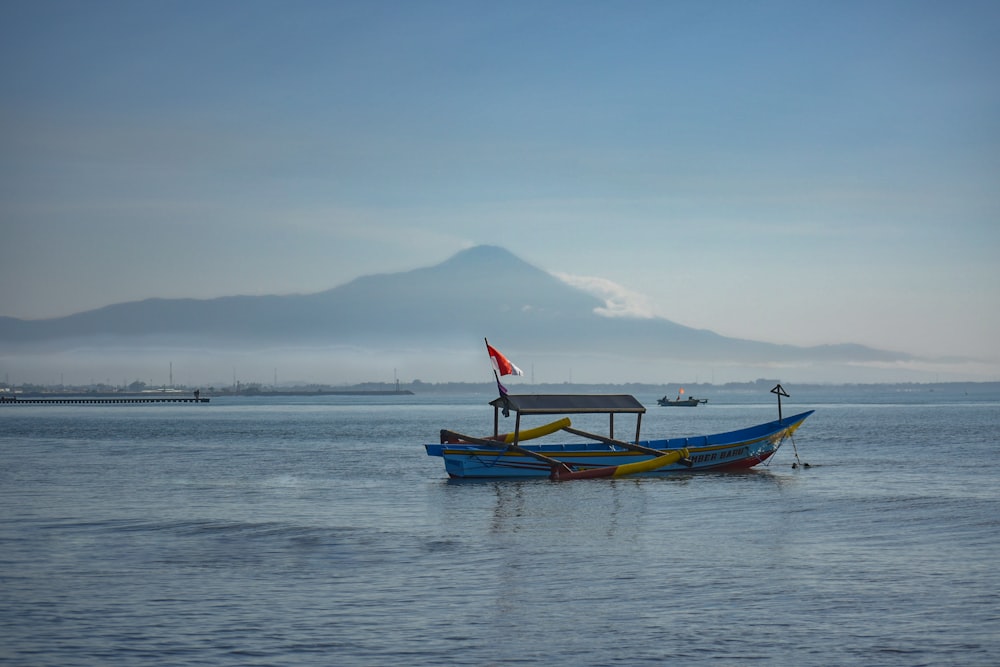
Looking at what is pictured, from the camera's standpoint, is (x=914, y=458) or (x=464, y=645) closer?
(x=464, y=645)

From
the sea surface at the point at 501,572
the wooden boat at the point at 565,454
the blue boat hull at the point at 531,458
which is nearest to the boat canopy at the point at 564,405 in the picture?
the wooden boat at the point at 565,454

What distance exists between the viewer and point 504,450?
50125 mm

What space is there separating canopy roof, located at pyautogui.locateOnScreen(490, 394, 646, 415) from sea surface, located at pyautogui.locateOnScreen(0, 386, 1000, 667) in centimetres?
386

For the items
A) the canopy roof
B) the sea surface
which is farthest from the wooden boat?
the sea surface

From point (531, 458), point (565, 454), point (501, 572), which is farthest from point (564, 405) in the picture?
point (501, 572)

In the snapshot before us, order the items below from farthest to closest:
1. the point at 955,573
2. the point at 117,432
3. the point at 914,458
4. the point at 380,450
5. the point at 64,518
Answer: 1. the point at 117,432
2. the point at 380,450
3. the point at 914,458
4. the point at 64,518
5. the point at 955,573

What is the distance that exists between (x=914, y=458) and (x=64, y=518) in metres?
50.6

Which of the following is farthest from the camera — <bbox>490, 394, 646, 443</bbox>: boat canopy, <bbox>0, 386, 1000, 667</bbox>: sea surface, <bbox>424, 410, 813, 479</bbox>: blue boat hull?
<bbox>424, 410, 813, 479</bbox>: blue boat hull

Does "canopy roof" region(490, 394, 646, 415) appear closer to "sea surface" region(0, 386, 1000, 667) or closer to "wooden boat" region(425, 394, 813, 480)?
"wooden boat" region(425, 394, 813, 480)

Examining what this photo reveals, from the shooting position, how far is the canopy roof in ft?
162

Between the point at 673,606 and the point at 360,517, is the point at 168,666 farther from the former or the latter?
the point at 360,517

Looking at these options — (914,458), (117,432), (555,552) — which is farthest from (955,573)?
(117,432)

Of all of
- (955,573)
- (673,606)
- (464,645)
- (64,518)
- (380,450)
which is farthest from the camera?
(380,450)

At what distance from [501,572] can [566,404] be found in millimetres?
27628
